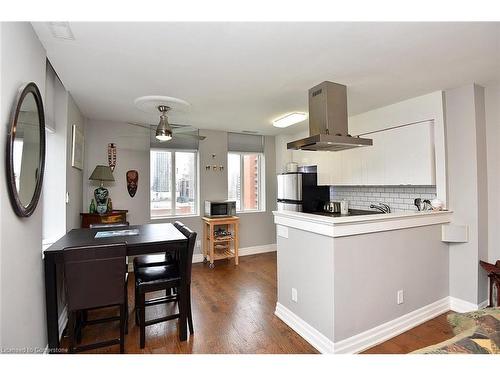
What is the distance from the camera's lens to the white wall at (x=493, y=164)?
2.66 m

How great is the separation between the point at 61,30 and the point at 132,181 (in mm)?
2754

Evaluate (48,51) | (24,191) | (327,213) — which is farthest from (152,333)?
(327,213)

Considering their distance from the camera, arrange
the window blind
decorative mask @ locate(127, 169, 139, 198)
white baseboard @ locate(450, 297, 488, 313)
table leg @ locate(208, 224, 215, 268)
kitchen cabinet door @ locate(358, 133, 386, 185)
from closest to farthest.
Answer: white baseboard @ locate(450, 297, 488, 313) < kitchen cabinet door @ locate(358, 133, 386, 185) < decorative mask @ locate(127, 169, 139, 198) < table leg @ locate(208, 224, 215, 268) < the window blind

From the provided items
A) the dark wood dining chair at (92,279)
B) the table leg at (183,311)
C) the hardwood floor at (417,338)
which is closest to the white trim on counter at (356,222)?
the hardwood floor at (417,338)

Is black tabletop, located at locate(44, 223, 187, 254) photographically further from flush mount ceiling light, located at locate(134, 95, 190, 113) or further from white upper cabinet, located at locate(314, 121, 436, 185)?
white upper cabinet, located at locate(314, 121, 436, 185)

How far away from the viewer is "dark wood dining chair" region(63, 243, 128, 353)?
1.80 m

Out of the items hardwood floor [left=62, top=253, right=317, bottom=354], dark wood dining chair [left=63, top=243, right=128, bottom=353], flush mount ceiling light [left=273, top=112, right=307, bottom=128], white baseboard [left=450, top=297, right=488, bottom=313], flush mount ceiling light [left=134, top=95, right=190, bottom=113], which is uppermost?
flush mount ceiling light [left=273, top=112, right=307, bottom=128]

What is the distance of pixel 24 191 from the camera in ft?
4.94

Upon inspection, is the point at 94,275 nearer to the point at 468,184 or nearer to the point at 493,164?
the point at 468,184

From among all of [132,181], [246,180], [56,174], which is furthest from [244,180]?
[56,174]

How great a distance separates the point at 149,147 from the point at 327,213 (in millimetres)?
3186

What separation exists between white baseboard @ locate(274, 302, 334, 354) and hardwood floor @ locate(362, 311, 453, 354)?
0.34 m

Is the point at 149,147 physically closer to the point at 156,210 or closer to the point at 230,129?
the point at 156,210

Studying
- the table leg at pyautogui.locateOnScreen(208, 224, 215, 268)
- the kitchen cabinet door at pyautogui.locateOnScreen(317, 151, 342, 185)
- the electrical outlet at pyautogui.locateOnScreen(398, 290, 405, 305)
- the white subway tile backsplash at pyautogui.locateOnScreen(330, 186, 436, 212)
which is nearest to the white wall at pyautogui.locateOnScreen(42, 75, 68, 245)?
the table leg at pyautogui.locateOnScreen(208, 224, 215, 268)
